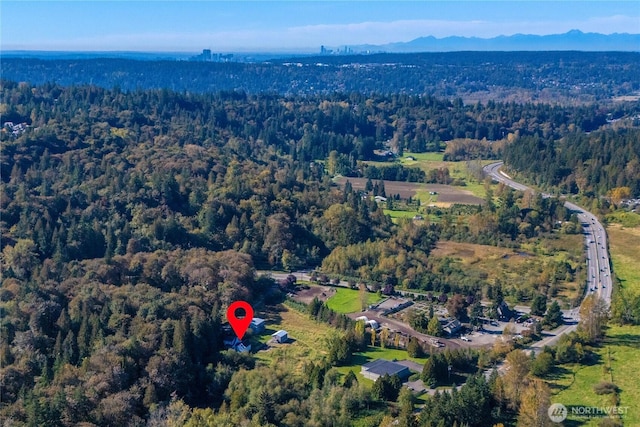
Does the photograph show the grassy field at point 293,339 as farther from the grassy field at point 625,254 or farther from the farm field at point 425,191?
the farm field at point 425,191

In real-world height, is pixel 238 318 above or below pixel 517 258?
above

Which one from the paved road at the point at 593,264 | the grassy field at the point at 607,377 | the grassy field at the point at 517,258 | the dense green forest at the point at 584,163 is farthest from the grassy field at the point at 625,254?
the grassy field at the point at 607,377

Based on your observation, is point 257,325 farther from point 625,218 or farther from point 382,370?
point 625,218

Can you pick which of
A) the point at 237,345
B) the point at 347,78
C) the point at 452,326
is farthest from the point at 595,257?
the point at 347,78

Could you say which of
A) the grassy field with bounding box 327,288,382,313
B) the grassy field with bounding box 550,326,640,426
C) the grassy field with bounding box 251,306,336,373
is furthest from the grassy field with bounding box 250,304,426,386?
the grassy field with bounding box 550,326,640,426

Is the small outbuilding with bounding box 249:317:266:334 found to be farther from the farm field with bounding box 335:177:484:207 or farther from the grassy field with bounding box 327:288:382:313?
the farm field with bounding box 335:177:484:207
